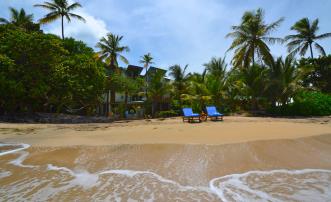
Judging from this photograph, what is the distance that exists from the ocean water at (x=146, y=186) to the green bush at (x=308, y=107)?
17.1m

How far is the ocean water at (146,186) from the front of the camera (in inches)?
143

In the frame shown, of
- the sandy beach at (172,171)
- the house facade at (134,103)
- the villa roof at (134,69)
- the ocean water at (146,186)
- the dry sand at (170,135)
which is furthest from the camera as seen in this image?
the villa roof at (134,69)

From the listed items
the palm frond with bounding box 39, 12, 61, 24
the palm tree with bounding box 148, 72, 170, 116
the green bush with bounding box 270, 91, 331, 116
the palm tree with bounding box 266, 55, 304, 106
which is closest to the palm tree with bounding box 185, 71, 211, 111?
the palm tree with bounding box 148, 72, 170, 116

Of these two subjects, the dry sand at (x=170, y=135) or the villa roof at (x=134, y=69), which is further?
the villa roof at (x=134, y=69)

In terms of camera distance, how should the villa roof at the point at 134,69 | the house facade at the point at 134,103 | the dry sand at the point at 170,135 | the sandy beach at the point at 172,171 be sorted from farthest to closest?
the villa roof at the point at 134,69
the house facade at the point at 134,103
the dry sand at the point at 170,135
the sandy beach at the point at 172,171

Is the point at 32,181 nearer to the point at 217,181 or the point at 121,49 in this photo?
the point at 217,181

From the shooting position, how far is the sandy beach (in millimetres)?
3766

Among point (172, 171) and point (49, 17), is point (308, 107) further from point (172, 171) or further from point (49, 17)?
point (49, 17)

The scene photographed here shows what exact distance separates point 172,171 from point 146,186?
0.88 metres

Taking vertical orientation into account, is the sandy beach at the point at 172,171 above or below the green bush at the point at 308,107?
below

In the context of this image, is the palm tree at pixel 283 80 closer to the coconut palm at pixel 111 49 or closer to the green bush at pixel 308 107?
the green bush at pixel 308 107

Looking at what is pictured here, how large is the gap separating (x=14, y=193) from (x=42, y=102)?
20275mm

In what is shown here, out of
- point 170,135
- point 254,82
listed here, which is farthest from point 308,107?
point 170,135

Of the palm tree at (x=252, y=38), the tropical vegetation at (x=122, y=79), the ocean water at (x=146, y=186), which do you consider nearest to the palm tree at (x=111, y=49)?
the tropical vegetation at (x=122, y=79)
